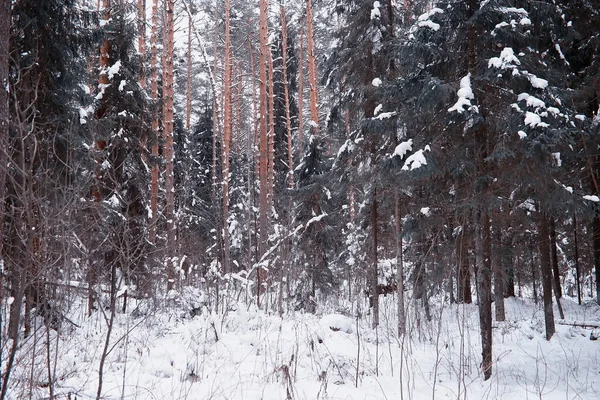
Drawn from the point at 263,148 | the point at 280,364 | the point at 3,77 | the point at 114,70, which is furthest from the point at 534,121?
the point at 114,70

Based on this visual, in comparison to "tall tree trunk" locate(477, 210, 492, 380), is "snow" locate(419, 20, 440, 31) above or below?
above

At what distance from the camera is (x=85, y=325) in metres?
8.58

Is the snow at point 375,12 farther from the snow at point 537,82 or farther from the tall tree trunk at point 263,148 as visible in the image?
the snow at point 537,82

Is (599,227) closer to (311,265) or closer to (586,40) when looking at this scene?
(586,40)

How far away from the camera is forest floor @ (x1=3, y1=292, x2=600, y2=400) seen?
4.83 m

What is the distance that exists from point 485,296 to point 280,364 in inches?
140

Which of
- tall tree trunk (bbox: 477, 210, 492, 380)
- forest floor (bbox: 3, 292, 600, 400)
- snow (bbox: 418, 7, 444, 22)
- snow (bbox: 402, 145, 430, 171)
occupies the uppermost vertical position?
snow (bbox: 418, 7, 444, 22)

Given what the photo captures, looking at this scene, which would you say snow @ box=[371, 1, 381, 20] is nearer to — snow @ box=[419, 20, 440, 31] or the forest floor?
snow @ box=[419, 20, 440, 31]

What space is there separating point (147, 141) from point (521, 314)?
13768mm

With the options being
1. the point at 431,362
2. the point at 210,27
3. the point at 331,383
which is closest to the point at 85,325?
the point at 331,383

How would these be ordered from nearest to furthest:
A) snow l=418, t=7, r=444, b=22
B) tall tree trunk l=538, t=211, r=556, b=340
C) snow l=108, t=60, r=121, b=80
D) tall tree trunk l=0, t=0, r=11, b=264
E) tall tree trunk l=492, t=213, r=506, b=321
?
tall tree trunk l=0, t=0, r=11, b=264 → snow l=418, t=7, r=444, b=22 → tall tree trunk l=492, t=213, r=506, b=321 → tall tree trunk l=538, t=211, r=556, b=340 → snow l=108, t=60, r=121, b=80

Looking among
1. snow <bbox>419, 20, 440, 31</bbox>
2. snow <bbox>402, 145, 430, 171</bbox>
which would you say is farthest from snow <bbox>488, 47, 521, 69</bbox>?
snow <bbox>402, 145, 430, 171</bbox>

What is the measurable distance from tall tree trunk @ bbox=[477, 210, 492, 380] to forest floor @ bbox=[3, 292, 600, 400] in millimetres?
285

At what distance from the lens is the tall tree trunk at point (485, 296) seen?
6453 millimetres
